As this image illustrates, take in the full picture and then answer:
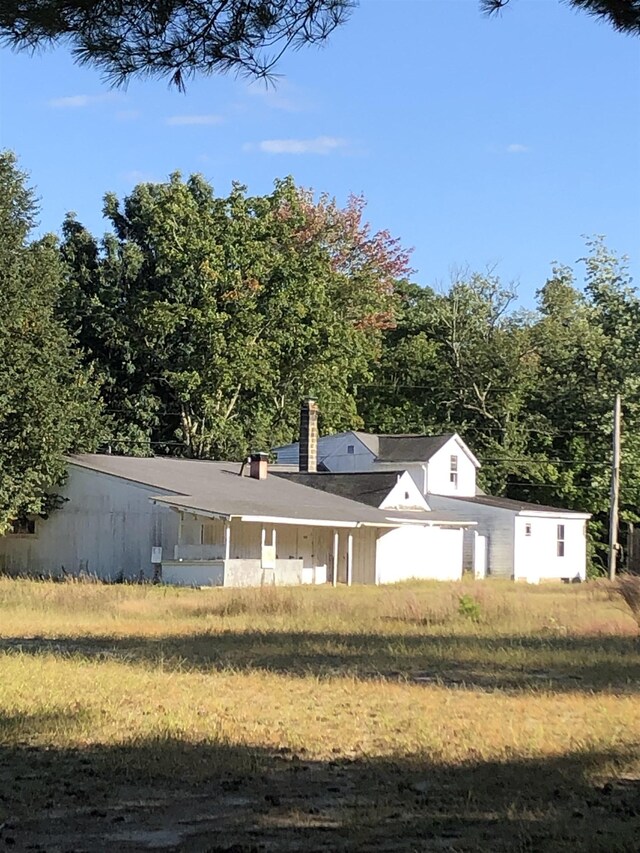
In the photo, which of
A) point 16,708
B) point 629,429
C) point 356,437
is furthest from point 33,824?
point 629,429

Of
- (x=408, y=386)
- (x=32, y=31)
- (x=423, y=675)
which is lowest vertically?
(x=423, y=675)

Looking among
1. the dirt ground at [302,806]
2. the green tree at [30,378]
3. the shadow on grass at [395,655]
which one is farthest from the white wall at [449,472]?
the dirt ground at [302,806]

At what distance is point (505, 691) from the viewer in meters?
12.7

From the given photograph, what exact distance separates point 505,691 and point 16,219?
31758 mm

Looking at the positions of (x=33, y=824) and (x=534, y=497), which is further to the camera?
(x=534, y=497)

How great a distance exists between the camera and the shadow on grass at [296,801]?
6.25 meters

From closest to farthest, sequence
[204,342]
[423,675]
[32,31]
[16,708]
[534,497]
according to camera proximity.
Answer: [32,31] → [16,708] → [423,675] → [204,342] → [534,497]

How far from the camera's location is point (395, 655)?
16078 mm

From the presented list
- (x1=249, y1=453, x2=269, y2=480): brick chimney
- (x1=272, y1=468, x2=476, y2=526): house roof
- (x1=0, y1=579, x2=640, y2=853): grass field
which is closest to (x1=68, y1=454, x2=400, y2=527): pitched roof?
(x1=249, y1=453, x2=269, y2=480): brick chimney

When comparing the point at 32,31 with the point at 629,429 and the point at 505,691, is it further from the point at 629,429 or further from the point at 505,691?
the point at 629,429

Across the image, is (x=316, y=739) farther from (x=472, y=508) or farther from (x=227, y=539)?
(x=472, y=508)

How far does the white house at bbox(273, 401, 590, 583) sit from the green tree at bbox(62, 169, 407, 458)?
133 inches

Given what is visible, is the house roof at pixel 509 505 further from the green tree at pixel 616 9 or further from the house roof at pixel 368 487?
the green tree at pixel 616 9

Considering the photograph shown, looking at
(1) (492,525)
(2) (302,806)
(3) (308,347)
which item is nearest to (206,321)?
(3) (308,347)
